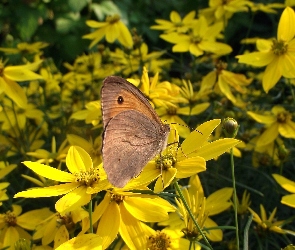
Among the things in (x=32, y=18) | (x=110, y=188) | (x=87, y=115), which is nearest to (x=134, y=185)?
(x=110, y=188)

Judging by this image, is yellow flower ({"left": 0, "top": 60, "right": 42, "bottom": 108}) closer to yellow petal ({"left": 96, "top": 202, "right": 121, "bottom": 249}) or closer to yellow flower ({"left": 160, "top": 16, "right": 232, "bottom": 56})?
yellow flower ({"left": 160, "top": 16, "right": 232, "bottom": 56})

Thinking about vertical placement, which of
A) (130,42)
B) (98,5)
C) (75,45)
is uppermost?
(130,42)

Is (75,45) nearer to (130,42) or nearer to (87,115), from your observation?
(130,42)

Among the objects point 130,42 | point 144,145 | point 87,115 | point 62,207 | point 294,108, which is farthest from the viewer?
point 130,42

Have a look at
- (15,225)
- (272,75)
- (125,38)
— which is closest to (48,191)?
(15,225)

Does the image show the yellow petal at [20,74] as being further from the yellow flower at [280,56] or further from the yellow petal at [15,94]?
the yellow flower at [280,56]

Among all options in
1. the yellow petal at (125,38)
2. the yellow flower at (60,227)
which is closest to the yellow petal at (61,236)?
the yellow flower at (60,227)
